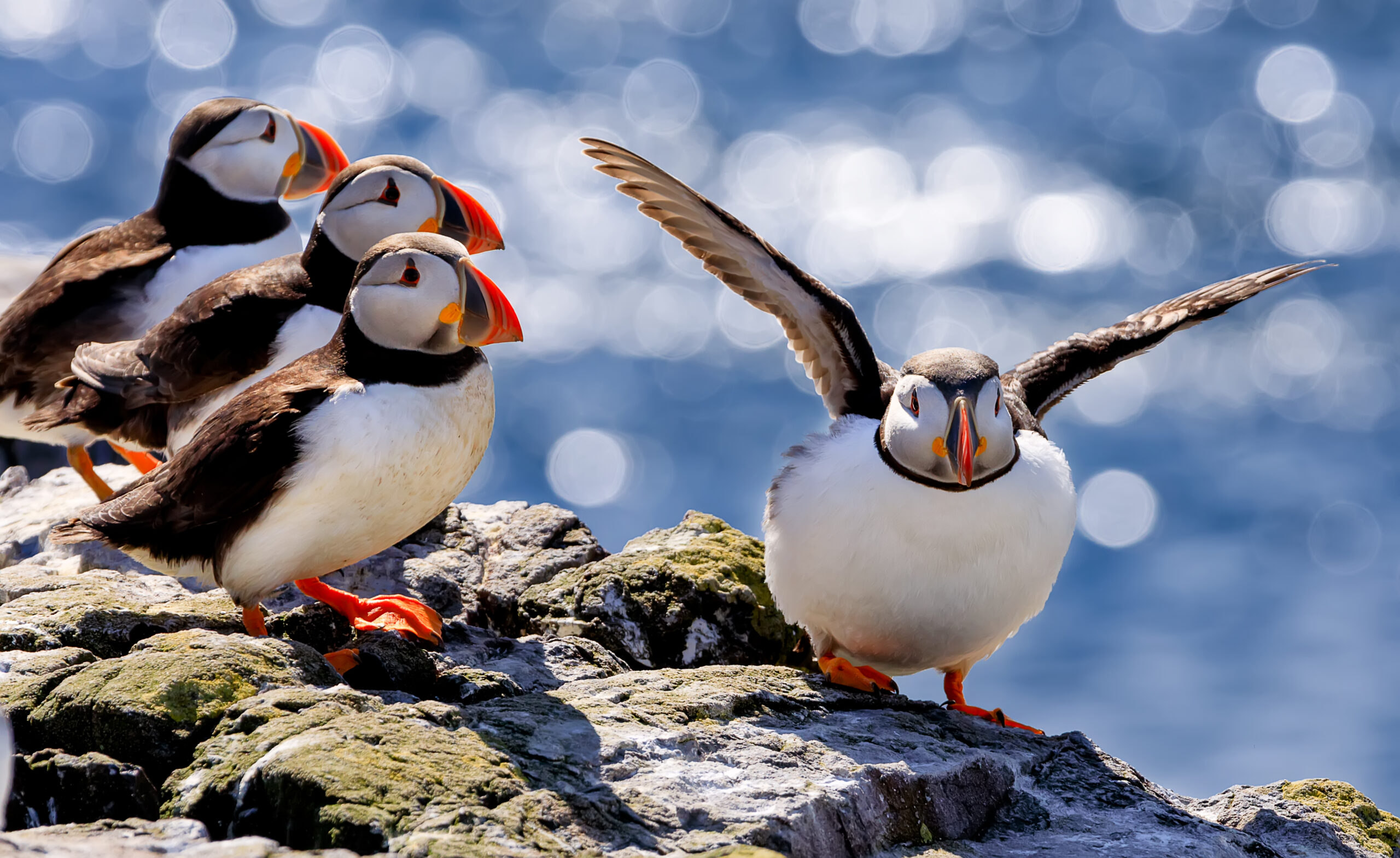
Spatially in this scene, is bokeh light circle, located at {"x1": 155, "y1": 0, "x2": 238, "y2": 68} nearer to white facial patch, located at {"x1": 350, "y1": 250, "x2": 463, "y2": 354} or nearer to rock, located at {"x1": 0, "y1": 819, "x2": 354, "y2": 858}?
white facial patch, located at {"x1": 350, "y1": 250, "x2": 463, "y2": 354}

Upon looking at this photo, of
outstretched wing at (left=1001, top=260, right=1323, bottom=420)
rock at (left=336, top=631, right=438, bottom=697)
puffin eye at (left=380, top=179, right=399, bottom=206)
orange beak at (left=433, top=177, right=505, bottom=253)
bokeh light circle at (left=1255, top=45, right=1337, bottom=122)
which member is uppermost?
bokeh light circle at (left=1255, top=45, right=1337, bottom=122)

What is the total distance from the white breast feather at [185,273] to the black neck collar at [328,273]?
99 cm

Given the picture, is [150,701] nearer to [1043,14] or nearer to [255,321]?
[255,321]

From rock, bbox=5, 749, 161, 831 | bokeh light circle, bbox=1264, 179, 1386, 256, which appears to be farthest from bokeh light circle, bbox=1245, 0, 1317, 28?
rock, bbox=5, 749, 161, 831

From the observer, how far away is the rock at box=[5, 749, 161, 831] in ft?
11.3

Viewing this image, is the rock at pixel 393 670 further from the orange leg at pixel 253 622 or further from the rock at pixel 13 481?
the rock at pixel 13 481

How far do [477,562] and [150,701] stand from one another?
240 cm

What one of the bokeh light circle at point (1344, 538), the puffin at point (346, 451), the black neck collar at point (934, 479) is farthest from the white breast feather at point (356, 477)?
the bokeh light circle at point (1344, 538)

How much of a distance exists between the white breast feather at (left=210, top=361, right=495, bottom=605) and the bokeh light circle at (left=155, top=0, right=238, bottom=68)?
2046cm

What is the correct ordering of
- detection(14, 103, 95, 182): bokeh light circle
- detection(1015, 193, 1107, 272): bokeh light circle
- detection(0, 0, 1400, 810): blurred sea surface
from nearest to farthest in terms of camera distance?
detection(0, 0, 1400, 810): blurred sea surface < detection(1015, 193, 1107, 272): bokeh light circle < detection(14, 103, 95, 182): bokeh light circle

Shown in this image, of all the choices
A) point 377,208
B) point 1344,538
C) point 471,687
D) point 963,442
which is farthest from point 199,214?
point 1344,538

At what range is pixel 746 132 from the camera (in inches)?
817

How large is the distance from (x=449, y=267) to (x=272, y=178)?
3.17 metres

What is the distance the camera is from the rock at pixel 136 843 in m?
2.97
